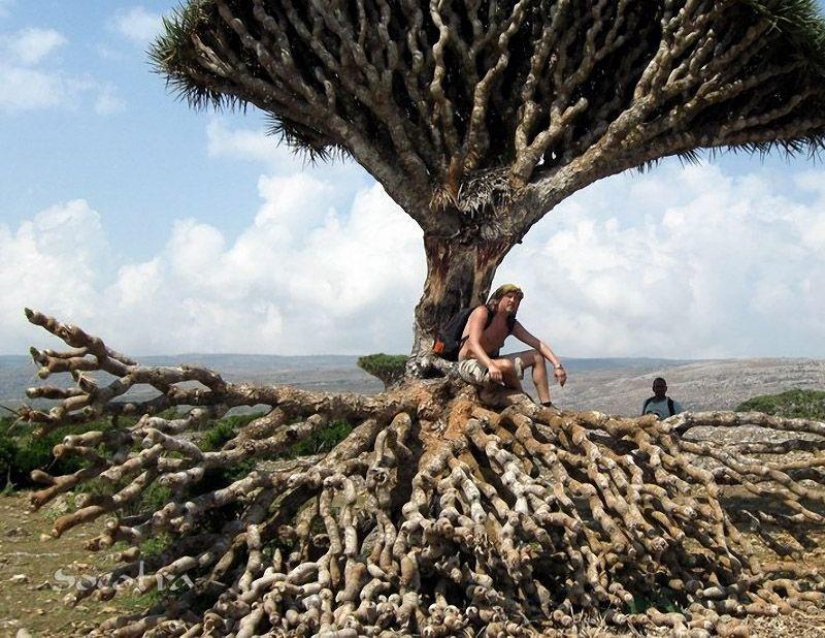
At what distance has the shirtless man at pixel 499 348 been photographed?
700 cm

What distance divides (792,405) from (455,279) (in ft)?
46.5

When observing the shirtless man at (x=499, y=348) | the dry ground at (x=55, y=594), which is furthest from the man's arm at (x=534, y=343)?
the dry ground at (x=55, y=594)

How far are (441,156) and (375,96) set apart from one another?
33.5 inches

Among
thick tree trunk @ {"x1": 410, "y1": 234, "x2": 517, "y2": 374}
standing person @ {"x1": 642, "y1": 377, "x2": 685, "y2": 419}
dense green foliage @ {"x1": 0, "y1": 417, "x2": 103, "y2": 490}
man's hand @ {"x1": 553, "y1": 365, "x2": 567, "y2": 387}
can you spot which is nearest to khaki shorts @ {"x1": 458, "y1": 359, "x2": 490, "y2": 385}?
man's hand @ {"x1": 553, "y1": 365, "x2": 567, "y2": 387}

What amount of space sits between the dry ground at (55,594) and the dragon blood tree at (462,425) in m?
0.20

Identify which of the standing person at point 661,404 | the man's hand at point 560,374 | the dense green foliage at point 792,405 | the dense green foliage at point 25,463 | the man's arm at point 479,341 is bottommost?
the dense green foliage at point 25,463

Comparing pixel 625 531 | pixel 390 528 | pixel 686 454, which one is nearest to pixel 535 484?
pixel 625 531

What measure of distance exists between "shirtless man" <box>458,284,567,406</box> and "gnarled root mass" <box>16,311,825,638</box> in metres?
0.37

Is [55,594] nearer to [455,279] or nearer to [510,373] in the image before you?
[510,373]

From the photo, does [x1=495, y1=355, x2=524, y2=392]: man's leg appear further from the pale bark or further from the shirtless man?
the pale bark

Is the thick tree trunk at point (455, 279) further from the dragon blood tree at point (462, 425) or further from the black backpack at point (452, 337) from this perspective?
the black backpack at point (452, 337)

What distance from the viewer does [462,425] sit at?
6883 millimetres

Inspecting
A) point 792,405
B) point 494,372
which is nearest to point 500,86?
point 494,372

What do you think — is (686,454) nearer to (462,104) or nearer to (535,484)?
(535,484)
